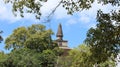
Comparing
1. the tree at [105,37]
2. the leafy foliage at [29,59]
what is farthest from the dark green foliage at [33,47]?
the tree at [105,37]

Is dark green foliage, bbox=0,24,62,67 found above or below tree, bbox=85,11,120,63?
below

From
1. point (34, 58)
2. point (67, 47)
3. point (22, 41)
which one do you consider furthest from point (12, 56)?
point (67, 47)

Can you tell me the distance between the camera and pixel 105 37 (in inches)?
679

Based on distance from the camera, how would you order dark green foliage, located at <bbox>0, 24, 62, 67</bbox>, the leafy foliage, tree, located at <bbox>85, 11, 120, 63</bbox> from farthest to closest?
dark green foliage, located at <bbox>0, 24, 62, 67</bbox> < the leafy foliage < tree, located at <bbox>85, 11, 120, 63</bbox>

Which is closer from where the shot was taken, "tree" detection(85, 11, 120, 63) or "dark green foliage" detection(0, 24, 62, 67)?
"tree" detection(85, 11, 120, 63)

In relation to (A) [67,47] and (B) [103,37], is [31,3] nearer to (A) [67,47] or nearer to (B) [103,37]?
(B) [103,37]

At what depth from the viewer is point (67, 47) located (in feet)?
437

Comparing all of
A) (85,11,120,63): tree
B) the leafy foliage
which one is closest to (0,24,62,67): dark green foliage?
the leafy foliage

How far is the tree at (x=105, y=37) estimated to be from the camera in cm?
1725

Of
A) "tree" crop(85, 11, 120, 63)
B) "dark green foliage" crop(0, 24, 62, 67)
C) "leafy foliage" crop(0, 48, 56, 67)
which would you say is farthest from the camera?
"dark green foliage" crop(0, 24, 62, 67)

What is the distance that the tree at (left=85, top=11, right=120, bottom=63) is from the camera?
1725cm

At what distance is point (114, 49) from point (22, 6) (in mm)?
3466

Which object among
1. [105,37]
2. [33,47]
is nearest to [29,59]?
[33,47]

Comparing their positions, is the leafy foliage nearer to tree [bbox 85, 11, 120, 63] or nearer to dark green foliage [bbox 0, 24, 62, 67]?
dark green foliage [bbox 0, 24, 62, 67]
